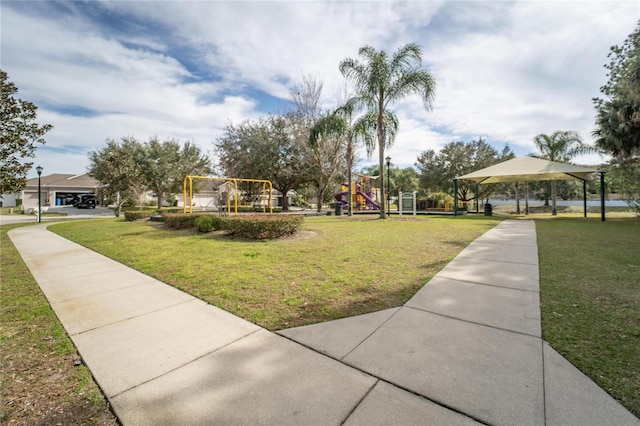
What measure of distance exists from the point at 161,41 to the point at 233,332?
35.4ft

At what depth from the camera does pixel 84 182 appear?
43.5m

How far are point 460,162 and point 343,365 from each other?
109 ft

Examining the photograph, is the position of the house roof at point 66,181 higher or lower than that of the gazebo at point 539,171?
higher

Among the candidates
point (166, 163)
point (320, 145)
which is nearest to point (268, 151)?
point (320, 145)

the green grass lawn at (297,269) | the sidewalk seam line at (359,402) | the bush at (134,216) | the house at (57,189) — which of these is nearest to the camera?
the sidewalk seam line at (359,402)

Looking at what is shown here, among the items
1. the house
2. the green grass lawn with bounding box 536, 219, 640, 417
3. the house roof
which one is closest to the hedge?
the green grass lawn with bounding box 536, 219, 640, 417

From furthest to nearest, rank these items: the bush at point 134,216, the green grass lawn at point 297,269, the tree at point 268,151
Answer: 1. the tree at point 268,151
2. the bush at point 134,216
3. the green grass lawn at point 297,269

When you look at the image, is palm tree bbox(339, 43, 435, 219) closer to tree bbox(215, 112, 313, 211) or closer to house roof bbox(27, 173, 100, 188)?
tree bbox(215, 112, 313, 211)

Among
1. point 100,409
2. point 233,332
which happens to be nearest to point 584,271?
point 233,332

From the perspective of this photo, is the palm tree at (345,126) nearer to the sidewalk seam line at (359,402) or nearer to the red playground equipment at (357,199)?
the red playground equipment at (357,199)

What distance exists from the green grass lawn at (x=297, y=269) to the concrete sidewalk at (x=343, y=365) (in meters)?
0.31

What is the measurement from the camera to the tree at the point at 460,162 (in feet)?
101

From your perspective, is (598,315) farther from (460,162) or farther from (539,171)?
(460,162)

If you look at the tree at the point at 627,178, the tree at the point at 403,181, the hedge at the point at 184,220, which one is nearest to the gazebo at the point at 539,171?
the tree at the point at 627,178
